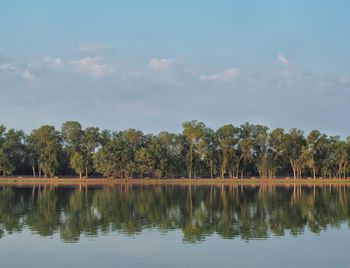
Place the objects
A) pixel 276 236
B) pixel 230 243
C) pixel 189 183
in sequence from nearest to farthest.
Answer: pixel 230 243 → pixel 276 236 → pixel 189 183

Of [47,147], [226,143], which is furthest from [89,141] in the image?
[226,143]

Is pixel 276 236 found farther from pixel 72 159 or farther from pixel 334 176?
pixel 334 176

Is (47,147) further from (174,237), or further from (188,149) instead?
(174,237)

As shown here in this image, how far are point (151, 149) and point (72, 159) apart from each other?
646 inches

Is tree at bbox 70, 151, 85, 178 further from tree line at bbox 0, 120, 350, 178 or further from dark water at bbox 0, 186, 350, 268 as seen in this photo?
dark water at bbox 0, 186, 350, 268

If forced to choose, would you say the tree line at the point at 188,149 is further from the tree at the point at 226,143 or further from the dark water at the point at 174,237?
the dark water at the point at 174,237

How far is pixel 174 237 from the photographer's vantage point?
28.5 meters

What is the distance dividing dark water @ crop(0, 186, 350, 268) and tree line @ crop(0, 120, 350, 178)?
69349 mm

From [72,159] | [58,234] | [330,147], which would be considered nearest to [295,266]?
[58,234]

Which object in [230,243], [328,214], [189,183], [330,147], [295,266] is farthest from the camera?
[330,147]

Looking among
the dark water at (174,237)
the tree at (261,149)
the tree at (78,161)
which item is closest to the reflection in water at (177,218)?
the dark water at (174,237)

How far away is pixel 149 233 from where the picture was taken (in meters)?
29.9

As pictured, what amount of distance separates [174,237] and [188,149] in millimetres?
89747

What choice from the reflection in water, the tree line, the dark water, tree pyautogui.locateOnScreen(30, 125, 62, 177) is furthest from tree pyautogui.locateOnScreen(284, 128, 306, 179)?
the dark water
